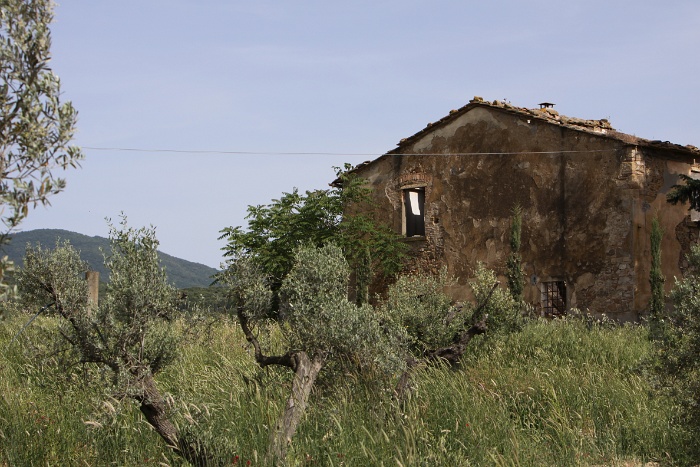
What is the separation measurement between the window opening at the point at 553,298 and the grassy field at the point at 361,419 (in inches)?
323

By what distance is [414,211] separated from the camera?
21.8m

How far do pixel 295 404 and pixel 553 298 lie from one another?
Answer: 13118mm

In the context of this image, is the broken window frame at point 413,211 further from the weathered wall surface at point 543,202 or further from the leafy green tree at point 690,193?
the leafy green tree at point 690,193

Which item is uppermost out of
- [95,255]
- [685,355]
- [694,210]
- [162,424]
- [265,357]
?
[694,210]

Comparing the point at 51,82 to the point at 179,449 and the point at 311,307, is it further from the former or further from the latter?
the point at 311,307

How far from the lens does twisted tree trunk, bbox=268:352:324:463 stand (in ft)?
20.1

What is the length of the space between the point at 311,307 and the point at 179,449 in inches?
84.9

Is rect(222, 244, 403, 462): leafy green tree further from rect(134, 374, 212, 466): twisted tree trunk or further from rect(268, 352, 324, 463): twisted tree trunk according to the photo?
rect(134, 374, 212, 466): twisted tree trunk

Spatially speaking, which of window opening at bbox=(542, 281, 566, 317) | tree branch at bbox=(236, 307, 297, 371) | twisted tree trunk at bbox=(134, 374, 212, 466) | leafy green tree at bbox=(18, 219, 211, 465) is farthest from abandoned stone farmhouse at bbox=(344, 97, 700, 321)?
twisted tree trunk at bbox=(134, 374, 212, 466)

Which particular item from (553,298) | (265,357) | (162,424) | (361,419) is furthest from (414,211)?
(162,424)

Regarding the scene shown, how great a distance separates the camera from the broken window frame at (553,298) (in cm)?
1872

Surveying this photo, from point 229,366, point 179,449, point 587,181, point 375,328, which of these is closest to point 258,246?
point 587,181

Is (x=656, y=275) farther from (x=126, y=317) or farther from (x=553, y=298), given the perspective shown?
(x=126, y=317)

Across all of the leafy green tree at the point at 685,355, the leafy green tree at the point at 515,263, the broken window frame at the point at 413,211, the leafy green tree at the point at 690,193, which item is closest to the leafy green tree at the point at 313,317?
the leafy green tree at the point at 685,355
